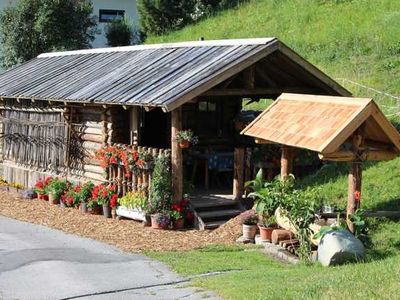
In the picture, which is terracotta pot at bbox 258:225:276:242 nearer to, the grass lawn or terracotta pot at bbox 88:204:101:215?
the grass lawn

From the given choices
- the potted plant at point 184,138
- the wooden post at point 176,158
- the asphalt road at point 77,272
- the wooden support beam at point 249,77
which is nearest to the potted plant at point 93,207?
the asphalt road at point 77,272

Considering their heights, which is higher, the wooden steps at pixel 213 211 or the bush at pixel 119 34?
the bush at pixel 119 34

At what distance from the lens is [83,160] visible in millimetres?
19547

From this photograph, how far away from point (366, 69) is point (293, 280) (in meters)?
17.7

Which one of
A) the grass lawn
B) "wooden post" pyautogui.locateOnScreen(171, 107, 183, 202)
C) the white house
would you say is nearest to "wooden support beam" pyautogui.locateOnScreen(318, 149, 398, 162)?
the grass lawn

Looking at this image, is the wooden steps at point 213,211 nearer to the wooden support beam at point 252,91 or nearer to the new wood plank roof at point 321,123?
the new wood plank roof at point 321,123

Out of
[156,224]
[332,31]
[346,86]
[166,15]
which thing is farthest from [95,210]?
[166,15]

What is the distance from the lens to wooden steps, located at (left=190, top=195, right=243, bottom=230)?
52.6ft

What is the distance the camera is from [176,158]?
1598 cm

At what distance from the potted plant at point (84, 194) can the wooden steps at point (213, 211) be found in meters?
2.91

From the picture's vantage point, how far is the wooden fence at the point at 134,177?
53.8 feet

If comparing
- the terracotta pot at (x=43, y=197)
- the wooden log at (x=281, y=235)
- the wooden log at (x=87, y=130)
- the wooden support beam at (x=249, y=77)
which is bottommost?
the terracotta pot at (x=43, y=197)

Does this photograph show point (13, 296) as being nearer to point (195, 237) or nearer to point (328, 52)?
A: point (195, 237)

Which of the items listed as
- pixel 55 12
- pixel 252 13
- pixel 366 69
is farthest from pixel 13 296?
pixel 252 13
